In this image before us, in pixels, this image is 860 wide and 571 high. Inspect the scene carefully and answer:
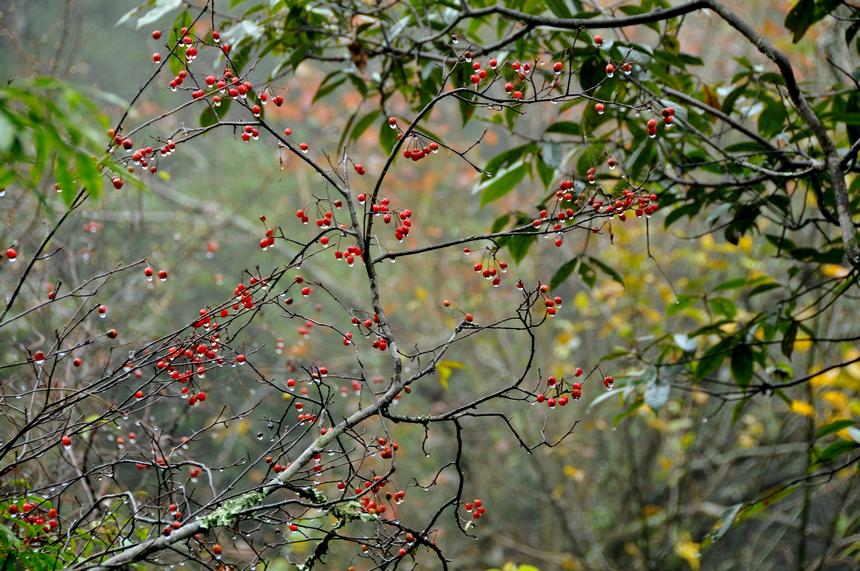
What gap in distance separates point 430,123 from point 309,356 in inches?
94.2

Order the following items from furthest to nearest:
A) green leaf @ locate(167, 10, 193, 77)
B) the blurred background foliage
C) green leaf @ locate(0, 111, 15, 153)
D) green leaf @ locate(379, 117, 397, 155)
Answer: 1. the blurred background foliage
2. green leaf @ locate(379, 117, 397, 155)
3. green leaf @ locate(167, 10, 193, 77)
4. green leaf @ locate(0, 111, 15, 153)

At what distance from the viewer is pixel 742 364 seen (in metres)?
1.80

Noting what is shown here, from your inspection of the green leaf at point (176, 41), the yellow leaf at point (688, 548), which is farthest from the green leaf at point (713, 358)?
the yellow leaf at point (688, 548)

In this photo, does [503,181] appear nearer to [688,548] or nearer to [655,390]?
[655,390]

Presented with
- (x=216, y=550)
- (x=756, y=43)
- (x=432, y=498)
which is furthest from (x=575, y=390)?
(x=432, y=498)

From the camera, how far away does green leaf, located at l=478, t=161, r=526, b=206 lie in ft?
5.93

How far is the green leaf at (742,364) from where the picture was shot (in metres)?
1.79

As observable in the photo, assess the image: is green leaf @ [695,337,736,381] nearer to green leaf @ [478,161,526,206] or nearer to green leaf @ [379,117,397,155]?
green leaf @ [478,161,526,206]

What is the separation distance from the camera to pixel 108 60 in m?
6.90

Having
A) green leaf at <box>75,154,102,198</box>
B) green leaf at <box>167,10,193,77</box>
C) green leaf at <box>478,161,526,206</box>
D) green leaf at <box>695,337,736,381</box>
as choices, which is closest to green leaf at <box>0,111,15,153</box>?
green leaf at <box>75,154,102,198</box>

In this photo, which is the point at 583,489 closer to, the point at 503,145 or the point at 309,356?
the point at 309,356

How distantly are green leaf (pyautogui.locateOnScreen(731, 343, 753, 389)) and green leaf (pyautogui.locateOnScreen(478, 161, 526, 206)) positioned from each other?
2.07 feet

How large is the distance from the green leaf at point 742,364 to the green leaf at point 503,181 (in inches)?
24.9

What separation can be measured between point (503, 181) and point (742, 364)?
687 millimetres
